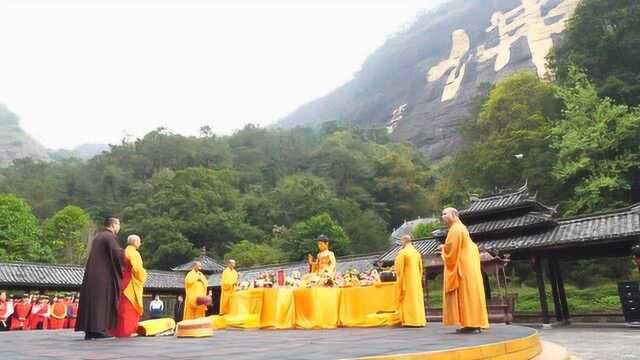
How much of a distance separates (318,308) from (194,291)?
10.6 feet

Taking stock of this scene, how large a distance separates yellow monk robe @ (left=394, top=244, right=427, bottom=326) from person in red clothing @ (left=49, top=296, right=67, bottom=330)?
45.3 ft

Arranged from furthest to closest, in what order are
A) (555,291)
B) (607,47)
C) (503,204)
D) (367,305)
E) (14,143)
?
(14,143) < (607,47) < (503,204) < (555,291) < (367,305)

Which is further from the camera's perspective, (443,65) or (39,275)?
(443,65)

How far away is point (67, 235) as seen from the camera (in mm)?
35688

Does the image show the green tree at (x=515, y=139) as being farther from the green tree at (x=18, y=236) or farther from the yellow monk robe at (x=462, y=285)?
the green tree at (x=18, y=236)

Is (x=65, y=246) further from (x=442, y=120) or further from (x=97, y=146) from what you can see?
(x=97, y=146)

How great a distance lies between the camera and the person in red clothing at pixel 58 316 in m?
17.0

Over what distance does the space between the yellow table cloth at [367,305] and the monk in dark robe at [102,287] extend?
3969mm

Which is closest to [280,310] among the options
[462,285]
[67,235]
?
[462,285]

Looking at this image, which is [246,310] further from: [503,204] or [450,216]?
[503,204]

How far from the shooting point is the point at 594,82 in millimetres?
28109

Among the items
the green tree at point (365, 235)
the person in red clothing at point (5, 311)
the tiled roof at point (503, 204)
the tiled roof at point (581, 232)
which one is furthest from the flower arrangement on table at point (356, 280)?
the green tree at point (365, 235)

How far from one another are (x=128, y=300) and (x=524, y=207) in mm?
13866

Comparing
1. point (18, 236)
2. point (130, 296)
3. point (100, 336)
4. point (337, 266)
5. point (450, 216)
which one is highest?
point (18, 236)
